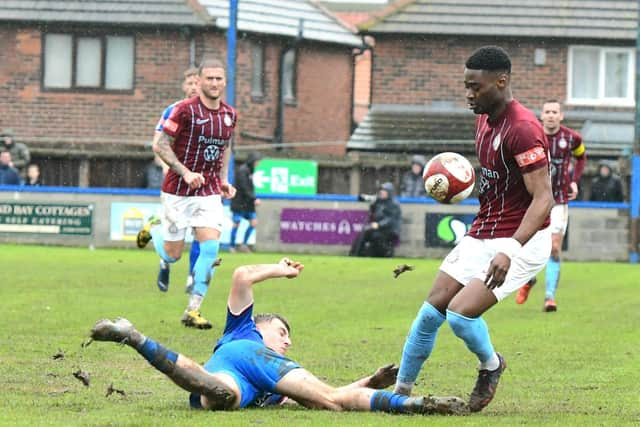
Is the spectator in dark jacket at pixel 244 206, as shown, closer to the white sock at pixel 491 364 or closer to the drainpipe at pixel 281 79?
the drainpipe at pixel 281 79

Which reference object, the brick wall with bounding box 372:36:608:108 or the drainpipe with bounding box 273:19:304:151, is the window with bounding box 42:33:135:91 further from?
the brick wall with bounding box 372:36:608:108

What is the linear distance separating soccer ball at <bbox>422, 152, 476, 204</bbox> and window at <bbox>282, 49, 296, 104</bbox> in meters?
30.6

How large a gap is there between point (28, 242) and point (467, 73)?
789 inches

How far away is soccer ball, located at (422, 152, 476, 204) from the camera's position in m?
8.60

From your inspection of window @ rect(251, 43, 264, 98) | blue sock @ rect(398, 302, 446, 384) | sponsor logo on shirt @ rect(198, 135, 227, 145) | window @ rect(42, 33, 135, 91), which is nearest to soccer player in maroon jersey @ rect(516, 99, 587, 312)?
sponsor logo on shirt @ rect(198, 135, 227, 145)

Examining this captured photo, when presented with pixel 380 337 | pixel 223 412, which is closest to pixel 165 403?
pixel 223 412

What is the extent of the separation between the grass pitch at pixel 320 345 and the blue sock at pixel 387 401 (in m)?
0.10

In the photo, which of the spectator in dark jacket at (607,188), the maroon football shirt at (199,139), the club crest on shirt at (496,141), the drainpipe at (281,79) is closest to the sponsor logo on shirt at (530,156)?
the club crest on shirt at (496,141)

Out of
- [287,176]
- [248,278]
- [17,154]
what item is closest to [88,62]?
[287,176]

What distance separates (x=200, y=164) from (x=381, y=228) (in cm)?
1311

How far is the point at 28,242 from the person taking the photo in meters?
27.1

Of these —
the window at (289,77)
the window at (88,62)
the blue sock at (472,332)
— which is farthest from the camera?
the window at (289,77)

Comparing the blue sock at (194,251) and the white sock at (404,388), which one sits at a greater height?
the blue sock at (194,251)

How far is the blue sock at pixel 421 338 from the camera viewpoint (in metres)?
8.16
